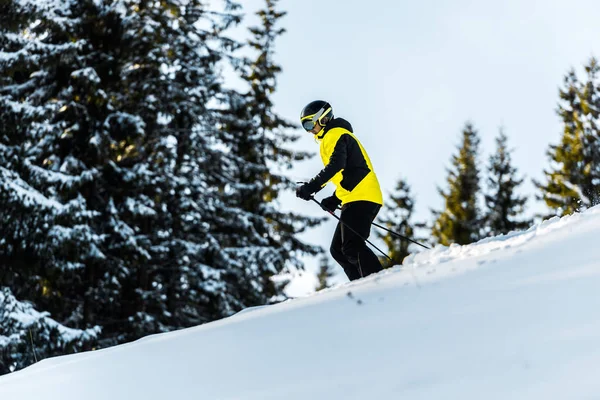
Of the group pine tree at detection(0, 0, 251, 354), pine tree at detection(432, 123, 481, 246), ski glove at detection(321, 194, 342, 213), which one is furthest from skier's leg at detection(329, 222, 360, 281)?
pine tree at detection(432, 123, 481, 246)

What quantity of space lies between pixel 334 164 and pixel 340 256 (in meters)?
0.96

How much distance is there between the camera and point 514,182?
112 ft

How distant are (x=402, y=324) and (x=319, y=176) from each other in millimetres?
3516

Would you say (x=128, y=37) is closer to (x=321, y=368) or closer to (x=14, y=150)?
(x=14, y=150)

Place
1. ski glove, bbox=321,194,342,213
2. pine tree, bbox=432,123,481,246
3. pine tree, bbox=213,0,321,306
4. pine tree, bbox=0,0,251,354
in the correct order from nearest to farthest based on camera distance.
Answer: ski glove, bbox=321,194,342,213 < pine tree, bbox=0,0,251,354 < pine tree, bbox=213,0,321,306 < pine tree, bbox=432,123,481,246

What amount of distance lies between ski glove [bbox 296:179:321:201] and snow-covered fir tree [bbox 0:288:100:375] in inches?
257

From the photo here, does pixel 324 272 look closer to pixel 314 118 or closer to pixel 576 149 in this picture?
pixel 576 149

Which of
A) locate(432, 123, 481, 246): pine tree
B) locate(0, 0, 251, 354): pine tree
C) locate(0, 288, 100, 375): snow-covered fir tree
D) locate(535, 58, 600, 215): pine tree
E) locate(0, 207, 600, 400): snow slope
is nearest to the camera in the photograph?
locate(0, 207, 600, 400): snow slope

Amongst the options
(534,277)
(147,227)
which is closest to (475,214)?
(147,227)

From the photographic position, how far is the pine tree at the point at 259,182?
20.4 meters

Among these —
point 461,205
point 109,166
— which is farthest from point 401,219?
point 109,166

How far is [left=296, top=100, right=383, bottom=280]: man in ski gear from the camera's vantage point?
21.6 ft

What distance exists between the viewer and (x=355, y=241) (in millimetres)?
6641

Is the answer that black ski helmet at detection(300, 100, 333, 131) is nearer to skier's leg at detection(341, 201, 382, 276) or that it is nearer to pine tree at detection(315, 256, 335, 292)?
skier's leg at detection(341, 201, 382, 276)
